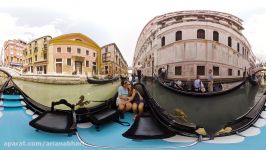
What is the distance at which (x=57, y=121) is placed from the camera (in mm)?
3145

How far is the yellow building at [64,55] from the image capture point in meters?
2.72

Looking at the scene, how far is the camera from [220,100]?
8.23 feet

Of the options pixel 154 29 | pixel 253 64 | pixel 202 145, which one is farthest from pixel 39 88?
pixel 253 64

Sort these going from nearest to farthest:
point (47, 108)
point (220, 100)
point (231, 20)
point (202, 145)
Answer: point (231, 20), point (220, 100), point (202, 145), point (47, 108)

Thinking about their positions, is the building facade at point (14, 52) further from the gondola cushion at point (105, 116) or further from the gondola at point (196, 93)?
the gondola at point (196, 93)

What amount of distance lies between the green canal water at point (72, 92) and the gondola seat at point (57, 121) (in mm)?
139

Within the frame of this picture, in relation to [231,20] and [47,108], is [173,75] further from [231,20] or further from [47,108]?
[47,108]

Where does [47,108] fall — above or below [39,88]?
below

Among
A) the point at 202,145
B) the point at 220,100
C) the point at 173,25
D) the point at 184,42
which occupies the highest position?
the point at 173,25

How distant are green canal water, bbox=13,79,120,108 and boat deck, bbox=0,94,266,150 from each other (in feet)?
1.63

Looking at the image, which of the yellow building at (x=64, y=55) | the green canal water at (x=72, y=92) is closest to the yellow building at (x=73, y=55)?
the yellow building at (x=64, y=55)

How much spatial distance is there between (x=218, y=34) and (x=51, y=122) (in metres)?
2.68

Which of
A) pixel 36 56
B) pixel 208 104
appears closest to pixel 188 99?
pixel 208 104

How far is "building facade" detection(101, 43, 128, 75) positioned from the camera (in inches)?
107
